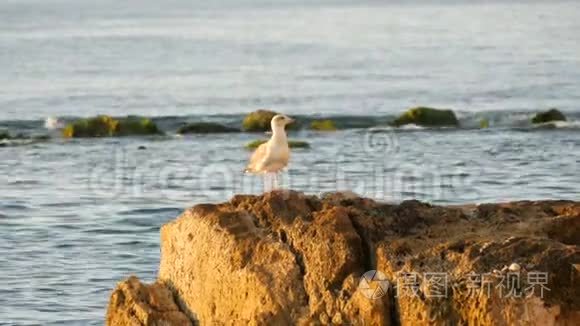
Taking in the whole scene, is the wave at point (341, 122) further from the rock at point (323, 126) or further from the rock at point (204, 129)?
the rock at point (204, 129)

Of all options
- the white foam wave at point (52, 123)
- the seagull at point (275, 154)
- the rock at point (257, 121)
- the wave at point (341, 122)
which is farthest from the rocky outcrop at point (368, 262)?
the white foam wave at point (52, 123)

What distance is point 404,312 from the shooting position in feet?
41.7

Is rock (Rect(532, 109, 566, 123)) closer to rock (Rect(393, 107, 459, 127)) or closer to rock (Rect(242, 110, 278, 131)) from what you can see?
rock (Rect(393, 107, 459, 127))

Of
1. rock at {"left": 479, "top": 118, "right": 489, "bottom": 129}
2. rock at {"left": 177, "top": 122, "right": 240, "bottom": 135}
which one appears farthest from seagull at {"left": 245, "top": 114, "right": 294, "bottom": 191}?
rock at {"left": 479, "top": 118, "right": 489, "bottom": 129}

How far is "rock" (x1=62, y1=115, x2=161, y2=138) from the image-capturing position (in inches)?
1635

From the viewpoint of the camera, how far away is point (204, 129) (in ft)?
138

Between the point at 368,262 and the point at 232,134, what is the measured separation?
2810 centimetres

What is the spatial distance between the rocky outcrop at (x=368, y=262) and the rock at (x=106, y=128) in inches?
1050

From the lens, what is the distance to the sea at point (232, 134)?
26594 millimetres

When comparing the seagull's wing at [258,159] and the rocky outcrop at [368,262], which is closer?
the rocky outcrop at [368,262]

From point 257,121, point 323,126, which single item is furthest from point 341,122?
point 257,121

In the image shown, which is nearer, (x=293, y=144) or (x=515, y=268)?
(x=515, y=268)

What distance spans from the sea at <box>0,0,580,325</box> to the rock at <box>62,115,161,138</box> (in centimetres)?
58

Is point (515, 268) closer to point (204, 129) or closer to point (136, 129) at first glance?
point (204, 129)
